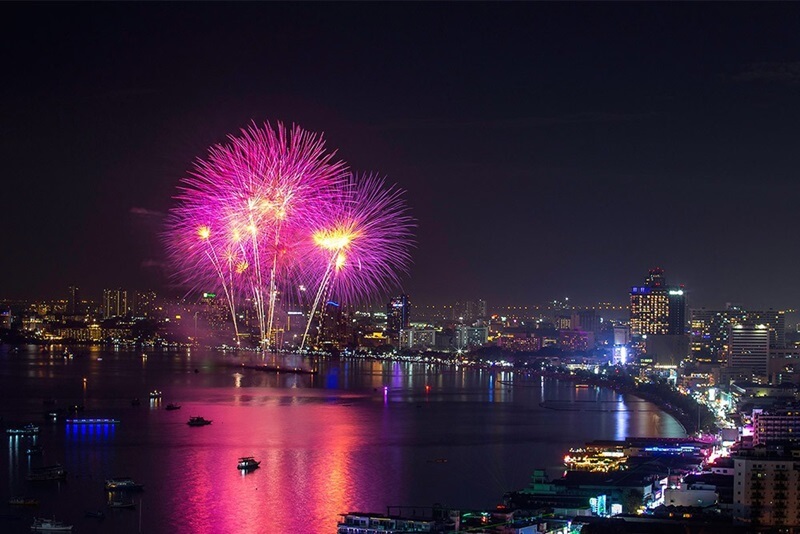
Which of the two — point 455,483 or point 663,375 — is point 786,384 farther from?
point 455,483

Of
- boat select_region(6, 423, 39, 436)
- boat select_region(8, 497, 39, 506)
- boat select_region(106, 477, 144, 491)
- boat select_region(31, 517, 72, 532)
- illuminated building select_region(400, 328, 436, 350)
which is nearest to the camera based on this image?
boat select_region(31, 517, 72, 532)

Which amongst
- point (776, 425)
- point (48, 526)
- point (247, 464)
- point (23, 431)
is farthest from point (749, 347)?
point (48, 526)

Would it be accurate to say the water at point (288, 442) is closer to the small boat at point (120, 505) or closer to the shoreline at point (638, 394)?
the small boat at point (120, 505)

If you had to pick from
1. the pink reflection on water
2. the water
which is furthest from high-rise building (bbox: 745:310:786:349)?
the pink reflection on water

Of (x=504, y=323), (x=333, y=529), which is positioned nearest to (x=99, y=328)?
(x=504, y=323)

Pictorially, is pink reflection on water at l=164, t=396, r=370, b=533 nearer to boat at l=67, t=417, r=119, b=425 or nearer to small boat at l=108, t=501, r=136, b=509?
small boat at l=108, t=501, r=136, b=509

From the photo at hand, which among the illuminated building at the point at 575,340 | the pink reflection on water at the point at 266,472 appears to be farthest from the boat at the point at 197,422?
the illuminated building at the point at 575,340
